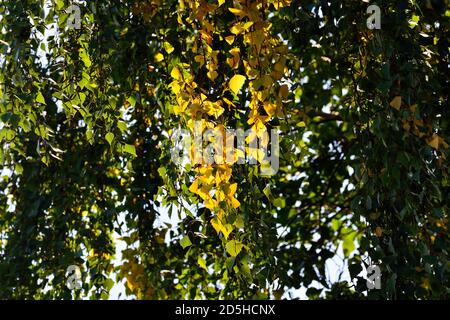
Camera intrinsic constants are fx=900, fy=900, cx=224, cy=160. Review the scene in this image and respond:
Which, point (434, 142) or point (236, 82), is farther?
point (434, 142)

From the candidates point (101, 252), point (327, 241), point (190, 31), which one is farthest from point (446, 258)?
point (327, 241)

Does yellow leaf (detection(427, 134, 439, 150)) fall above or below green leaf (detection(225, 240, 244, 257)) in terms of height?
above

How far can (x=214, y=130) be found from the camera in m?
1.69

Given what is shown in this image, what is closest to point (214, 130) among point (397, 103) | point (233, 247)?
point (233, 247)

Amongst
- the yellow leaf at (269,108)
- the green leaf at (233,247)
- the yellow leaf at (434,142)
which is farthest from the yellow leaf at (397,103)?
the green leaf at (233,247)

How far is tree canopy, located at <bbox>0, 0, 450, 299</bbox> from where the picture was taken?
1.76 metres

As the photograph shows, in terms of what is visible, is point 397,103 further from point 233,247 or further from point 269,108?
point 233,247

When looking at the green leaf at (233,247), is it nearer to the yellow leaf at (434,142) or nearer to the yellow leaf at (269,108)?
the yellow leaf at (269,108)

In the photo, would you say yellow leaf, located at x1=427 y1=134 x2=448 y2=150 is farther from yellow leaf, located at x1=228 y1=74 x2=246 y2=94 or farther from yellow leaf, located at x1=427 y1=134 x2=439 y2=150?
yellow leaf, located at x1=228 y1=74 x2=246 y2=94

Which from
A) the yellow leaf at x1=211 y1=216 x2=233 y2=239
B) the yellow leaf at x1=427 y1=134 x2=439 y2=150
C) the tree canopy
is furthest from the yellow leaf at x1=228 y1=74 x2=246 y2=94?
the yellow leaf at x1=427 y1=134 x2=439 y2=150

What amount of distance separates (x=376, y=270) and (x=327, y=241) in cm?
175

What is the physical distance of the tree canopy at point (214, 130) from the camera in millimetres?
1759

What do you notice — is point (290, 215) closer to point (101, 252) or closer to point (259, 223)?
point (101, 252)

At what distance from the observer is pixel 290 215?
3.60m
